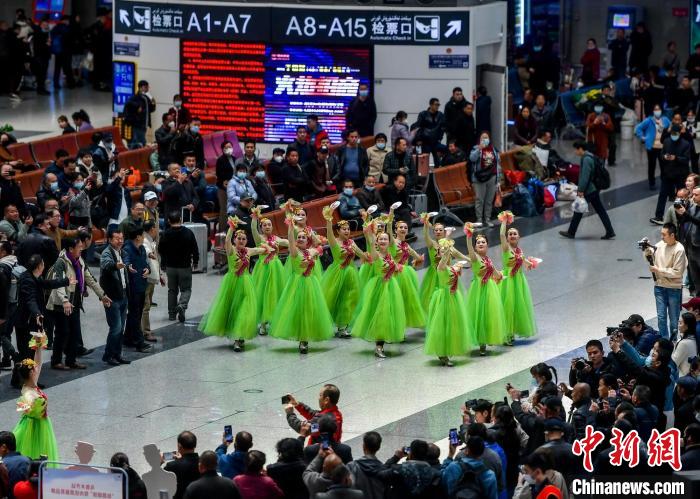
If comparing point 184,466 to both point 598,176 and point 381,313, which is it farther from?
point 598,176

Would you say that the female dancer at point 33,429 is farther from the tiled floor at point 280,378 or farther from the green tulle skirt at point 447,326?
the green tulle skirt at point 447,326

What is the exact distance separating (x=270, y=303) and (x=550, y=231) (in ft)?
25.0

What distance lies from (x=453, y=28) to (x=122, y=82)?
6.73 metres

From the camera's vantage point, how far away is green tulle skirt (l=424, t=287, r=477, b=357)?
1911 cm

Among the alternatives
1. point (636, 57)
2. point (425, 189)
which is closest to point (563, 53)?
point (636, 57)

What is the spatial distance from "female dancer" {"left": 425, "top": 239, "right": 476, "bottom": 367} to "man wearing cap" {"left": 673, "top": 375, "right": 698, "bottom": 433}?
480 centimetres

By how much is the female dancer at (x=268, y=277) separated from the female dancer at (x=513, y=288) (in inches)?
109

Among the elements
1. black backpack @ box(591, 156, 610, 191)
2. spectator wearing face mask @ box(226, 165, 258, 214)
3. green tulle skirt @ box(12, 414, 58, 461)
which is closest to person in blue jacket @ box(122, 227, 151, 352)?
spectator wearing face mask @ box(226, 165, 258, 214)

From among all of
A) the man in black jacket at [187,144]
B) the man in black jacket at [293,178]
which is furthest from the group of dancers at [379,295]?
the man in black jacket at [187,144]

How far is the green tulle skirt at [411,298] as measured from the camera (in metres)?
20.0

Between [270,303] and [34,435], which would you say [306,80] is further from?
[34,435]

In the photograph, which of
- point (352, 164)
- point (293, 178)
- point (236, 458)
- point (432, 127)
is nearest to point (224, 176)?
point (293, 178)

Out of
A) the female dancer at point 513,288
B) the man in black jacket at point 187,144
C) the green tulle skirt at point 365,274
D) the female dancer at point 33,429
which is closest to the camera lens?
the female dancer at point 33,429

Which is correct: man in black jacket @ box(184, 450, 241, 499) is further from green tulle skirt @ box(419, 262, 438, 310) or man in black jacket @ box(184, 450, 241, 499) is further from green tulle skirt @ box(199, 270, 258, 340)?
green tulle skirt @ box(419, 262, 438, 310)
